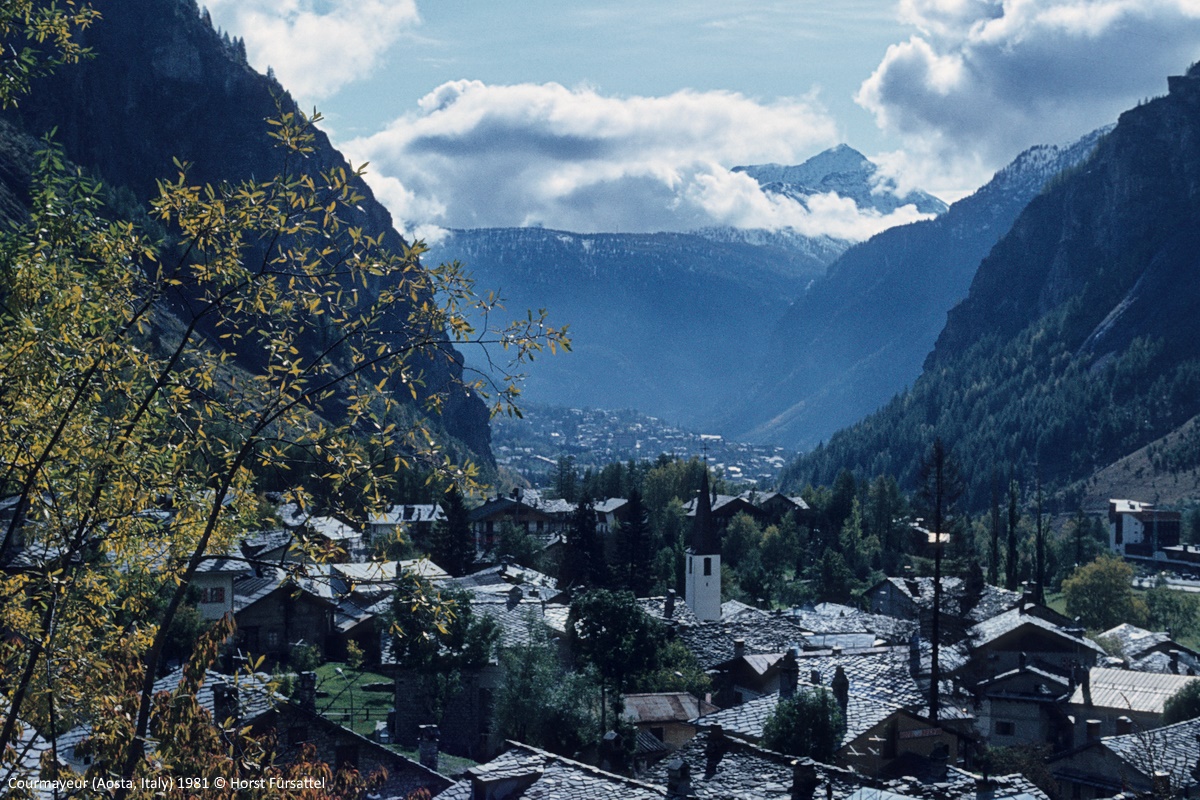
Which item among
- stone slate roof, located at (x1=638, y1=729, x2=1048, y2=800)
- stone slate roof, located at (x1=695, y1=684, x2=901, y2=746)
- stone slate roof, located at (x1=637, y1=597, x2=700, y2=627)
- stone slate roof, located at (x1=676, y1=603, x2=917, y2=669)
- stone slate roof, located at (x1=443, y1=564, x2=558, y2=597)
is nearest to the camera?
stone slate roof, located at (x1=638, y1=729, x2=1048, y2=800)

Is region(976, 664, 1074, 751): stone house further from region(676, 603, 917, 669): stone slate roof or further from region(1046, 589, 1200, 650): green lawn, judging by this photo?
region(1046, 589, 1200, 650): green lawn

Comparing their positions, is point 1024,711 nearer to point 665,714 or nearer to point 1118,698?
point 1118,698

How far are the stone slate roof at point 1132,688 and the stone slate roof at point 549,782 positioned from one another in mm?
28218

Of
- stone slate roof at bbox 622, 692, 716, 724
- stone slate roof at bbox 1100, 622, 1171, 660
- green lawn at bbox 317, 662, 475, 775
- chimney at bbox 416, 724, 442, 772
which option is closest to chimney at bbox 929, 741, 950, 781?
stone slate roof at bbox 622, 692, 716, 724

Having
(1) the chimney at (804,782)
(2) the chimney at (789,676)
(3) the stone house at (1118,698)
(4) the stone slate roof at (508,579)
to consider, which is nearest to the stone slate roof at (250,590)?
(4) the stone slate roof at (508,579)

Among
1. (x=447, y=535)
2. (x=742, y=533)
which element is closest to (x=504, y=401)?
(x=447, y=535)

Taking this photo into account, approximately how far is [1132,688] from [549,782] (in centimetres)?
3389

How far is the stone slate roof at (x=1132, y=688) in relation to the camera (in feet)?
164

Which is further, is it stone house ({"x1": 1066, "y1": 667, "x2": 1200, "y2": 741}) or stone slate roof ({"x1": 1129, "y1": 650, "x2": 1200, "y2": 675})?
stone slate roof ({"x1": 1129, "y1": 650, "x2": 1200, "y2": 675})

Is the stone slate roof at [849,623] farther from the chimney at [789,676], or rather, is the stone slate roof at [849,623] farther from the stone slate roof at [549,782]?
the stone slate roof at [549,782]

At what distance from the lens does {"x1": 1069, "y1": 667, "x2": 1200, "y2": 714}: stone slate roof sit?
50.0 m

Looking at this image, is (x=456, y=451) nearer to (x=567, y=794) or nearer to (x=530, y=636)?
(x=530, y=636)

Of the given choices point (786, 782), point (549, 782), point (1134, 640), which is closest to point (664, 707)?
point (786, 782)

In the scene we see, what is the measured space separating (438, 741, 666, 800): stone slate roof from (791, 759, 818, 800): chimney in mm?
2878
